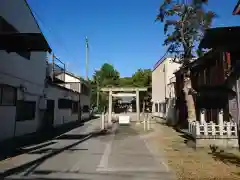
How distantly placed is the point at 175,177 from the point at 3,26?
997 centimetres

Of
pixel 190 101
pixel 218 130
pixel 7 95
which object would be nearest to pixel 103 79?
pixel 190 101

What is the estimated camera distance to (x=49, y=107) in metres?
19.4

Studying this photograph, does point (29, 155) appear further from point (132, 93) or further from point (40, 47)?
point (132, 93)

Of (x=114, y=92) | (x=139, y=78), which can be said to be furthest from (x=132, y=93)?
(x=139, y=78)

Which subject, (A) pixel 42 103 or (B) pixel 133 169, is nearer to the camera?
(B) pixel 133 169

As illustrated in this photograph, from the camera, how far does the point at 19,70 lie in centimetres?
1341

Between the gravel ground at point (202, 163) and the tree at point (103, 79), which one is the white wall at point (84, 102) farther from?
the gravel ground at point (202, 163)

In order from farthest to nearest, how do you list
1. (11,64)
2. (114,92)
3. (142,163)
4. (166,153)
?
(114,92), (11,64), (166,153), (142,163)

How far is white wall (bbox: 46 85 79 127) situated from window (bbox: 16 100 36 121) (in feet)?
9.45

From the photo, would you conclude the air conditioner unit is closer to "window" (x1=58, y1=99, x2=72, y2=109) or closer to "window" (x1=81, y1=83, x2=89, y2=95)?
"window" (x1=58, y1=99, x2=72, y2=109)

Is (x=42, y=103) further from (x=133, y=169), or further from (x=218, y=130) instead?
(x=133, y=169)

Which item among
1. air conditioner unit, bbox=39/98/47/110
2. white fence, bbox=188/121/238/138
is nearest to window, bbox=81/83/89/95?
air conditioner unit, bbox=39/98/47/110

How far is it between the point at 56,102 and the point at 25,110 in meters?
6.43

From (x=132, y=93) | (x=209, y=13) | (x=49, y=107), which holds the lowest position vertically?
(x=49, y=107)
